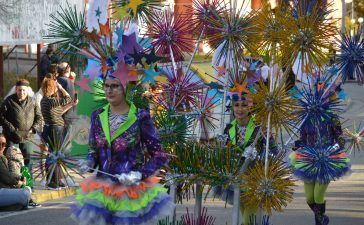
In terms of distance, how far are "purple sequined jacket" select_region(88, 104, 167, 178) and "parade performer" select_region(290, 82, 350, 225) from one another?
4.55 feet

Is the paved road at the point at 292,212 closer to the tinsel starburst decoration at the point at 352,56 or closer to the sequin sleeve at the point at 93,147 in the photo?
the tinsel starburst decoration at the point at 352,56

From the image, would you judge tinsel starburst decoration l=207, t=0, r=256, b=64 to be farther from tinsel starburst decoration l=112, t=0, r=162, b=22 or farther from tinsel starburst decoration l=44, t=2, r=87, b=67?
tinsel starburst decoration l=44, t=2, r=87, b=67

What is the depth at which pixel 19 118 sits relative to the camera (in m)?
14.2

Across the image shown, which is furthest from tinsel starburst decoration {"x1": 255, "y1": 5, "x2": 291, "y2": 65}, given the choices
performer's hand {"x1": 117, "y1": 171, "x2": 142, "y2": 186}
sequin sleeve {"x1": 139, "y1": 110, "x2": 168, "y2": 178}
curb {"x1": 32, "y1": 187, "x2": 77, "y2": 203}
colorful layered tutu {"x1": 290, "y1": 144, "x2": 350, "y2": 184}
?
curb {"x1": 32, "y1": 187, "x2": 77, "y2": 203}

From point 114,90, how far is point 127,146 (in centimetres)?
42

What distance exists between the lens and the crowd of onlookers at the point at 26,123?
1269cm

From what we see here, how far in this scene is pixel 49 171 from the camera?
6.97 metres

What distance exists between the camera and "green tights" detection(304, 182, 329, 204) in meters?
10.5

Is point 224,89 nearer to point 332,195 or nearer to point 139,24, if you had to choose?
point 139,24

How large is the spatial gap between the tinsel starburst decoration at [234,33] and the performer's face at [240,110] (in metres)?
0.82

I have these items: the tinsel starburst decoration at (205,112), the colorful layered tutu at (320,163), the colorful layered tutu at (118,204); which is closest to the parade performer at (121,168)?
the colorful layered tutu at (118,204)

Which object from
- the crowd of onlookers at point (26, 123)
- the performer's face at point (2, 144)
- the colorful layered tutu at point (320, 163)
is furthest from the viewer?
the crowd of onlookers at point (26, 123)

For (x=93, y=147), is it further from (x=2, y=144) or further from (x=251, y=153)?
(x=2, y=144)

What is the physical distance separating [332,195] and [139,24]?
22.1 feet
